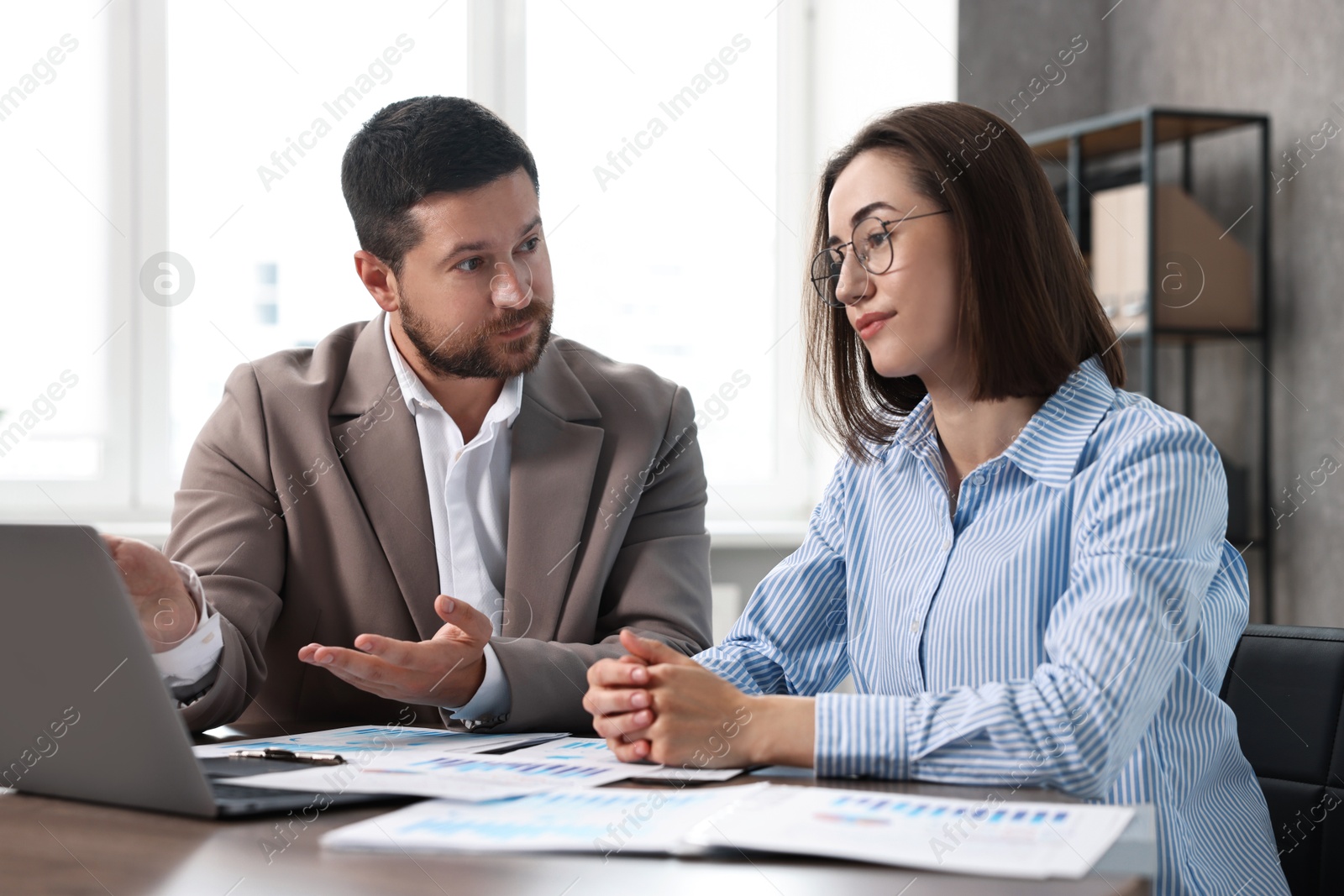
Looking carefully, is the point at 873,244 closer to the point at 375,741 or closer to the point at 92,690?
the point at 375,741

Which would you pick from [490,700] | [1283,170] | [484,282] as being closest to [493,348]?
[484,282]

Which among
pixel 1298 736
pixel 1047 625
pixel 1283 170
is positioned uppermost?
pixel 1283 170

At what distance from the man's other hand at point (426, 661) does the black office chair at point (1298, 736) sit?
0.77 meters

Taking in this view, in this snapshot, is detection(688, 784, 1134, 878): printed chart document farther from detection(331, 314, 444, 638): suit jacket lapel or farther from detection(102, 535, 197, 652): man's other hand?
detection(331, 314, 444, 638): suit jacket lapel

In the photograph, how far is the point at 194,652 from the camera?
4.28ft

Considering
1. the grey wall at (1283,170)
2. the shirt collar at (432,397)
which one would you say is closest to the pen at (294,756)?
the shirt collar at (432,397)

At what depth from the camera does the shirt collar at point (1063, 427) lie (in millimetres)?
1193

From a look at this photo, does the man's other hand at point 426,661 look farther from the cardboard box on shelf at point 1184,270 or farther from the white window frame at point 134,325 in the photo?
the cardboard box on shelf at point 1184,270

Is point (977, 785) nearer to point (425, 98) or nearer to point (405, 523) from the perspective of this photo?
point (405, 523)

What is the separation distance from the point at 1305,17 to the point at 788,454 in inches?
70.1

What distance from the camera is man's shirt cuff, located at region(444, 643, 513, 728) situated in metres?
1.30

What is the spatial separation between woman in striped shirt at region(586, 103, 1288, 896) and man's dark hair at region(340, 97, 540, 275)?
48 centimetres

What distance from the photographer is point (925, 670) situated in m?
1.25

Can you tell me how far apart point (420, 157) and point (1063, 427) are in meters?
0.96
